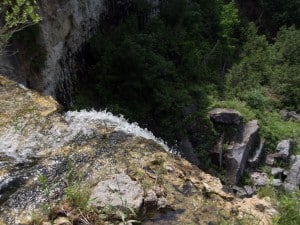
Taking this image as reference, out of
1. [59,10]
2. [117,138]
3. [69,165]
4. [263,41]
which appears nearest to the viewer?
[69,165]

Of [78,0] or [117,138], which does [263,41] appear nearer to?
[78,0]

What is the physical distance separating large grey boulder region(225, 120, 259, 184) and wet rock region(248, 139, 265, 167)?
9cm

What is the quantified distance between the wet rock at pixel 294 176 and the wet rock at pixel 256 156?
2.28 feet

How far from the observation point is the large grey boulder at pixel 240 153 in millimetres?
9123

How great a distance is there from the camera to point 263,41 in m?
13.2

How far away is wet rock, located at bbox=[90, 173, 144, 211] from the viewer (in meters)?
3.71

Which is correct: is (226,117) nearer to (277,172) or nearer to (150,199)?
(277,172)

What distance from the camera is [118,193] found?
3.82 metres

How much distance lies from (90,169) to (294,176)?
6167 mm

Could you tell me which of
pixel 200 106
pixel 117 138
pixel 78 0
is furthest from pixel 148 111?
pixel 117 138

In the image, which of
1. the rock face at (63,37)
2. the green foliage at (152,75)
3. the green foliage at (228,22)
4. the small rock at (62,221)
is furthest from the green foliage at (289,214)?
the green foliage at (228,22)

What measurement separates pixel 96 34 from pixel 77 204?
6387mm

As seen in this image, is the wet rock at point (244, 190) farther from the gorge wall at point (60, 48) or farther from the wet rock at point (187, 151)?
the gorge wall at point (60, 48)

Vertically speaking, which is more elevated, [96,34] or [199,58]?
[96,34]
